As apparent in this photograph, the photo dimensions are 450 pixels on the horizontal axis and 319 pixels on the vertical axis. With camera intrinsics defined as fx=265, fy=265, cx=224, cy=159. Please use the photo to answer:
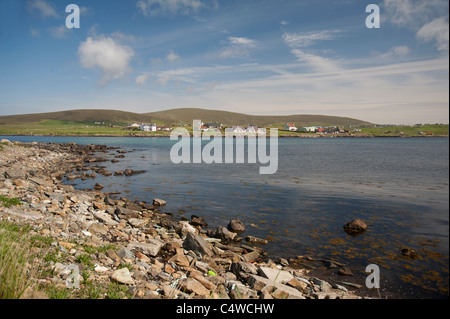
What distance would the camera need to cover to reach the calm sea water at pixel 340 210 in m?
9.05

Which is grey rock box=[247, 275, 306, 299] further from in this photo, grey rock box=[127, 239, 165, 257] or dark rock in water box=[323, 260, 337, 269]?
grey rock box=[127, 239, 165, 257]

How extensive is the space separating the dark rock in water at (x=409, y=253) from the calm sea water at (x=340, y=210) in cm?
21

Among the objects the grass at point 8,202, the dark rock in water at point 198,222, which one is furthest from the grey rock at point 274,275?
the grass at point 8,202

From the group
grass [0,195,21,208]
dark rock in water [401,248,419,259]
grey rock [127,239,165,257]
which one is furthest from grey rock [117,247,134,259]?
dark rock in water [401,248,419,259]

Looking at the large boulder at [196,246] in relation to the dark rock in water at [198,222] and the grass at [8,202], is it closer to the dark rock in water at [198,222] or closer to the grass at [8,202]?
the dark rock in water at [198,222]

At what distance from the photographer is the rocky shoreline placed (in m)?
7.05

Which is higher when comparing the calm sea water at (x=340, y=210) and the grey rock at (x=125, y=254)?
the grey rock at (x=125, y=254)

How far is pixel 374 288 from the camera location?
393 inches

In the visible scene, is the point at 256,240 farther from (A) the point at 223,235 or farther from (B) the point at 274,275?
(B) the point at 274,275

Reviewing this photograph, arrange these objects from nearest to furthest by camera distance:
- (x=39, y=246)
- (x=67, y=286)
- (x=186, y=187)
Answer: (x=67, y=286), (x=39, y=246), (x=186, y=187)

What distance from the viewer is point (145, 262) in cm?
973
